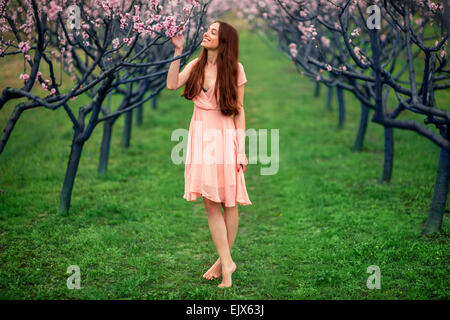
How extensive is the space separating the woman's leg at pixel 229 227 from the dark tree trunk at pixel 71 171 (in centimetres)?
294

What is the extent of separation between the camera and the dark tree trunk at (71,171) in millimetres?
6855

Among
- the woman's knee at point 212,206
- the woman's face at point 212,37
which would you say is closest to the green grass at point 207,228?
the woman's knee at point 212,206

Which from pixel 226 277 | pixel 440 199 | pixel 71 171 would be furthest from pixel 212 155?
pixel 440 199

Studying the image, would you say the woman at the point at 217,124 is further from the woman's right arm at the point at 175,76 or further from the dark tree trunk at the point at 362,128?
the dark tree trunk at the point at 362,128

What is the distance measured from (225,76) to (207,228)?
302cm

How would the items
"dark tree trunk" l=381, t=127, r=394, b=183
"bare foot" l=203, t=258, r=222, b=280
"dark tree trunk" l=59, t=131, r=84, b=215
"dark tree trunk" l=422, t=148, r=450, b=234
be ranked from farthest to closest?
"dark tree trunk" l=381, t=127, r=394, b=183 → "dark tree trunk" l=59, t=131, r=84, b=215 → "dark tree trunk" l=422, t=148, r=450, b=234 → "bare foot" l=203, t=258, r=222, b=280

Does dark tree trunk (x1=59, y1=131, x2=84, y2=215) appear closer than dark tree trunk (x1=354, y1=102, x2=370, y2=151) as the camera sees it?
Yes

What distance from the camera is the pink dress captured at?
460 cm

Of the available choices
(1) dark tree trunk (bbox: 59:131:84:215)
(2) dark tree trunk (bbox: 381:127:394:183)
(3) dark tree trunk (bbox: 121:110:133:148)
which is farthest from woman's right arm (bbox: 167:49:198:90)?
(3) dark tree trunk (bbox: 121:110:133:148)

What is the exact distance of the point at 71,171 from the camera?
690 centimetres

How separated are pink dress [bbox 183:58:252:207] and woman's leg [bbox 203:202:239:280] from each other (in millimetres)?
171

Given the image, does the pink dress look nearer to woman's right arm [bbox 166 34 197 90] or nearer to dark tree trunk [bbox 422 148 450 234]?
woman's right arm [bbox 166 34 197 90]

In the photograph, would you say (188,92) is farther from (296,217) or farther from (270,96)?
(270,96)
